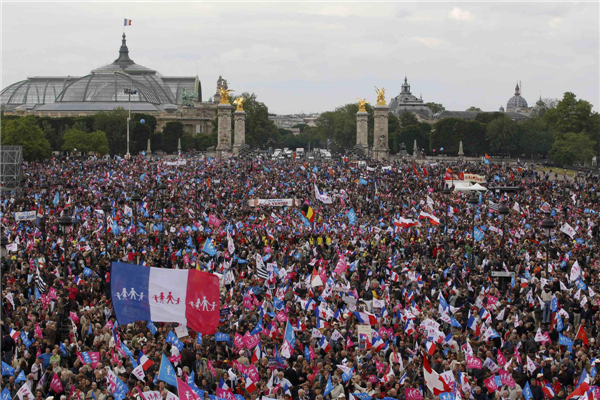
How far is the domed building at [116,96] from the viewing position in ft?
500

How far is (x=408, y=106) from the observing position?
602ft

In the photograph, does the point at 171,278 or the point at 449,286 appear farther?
the point at 449,286

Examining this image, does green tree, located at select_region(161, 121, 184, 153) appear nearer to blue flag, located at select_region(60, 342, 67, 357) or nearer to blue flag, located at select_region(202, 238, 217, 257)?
blue flag, located at select_region(202, 238, 217, 257)

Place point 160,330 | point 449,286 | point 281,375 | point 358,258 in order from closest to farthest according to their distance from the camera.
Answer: point 281,375
point 160,330
point 449,286
point 358,258

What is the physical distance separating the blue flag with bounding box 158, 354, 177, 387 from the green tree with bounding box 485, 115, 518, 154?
103 m

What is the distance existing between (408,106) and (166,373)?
174 meters

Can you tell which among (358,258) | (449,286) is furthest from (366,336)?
(358,258)

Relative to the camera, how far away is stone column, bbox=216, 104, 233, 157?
308 ft

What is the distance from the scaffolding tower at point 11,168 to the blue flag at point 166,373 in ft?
134

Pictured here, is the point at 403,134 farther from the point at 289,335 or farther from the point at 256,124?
the point at 289,335

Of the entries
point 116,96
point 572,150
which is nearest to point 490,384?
point 572,150

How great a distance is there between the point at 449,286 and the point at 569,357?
716 cm

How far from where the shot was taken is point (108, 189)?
4534cm

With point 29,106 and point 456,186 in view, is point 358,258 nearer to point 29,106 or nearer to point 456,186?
point 456,186
